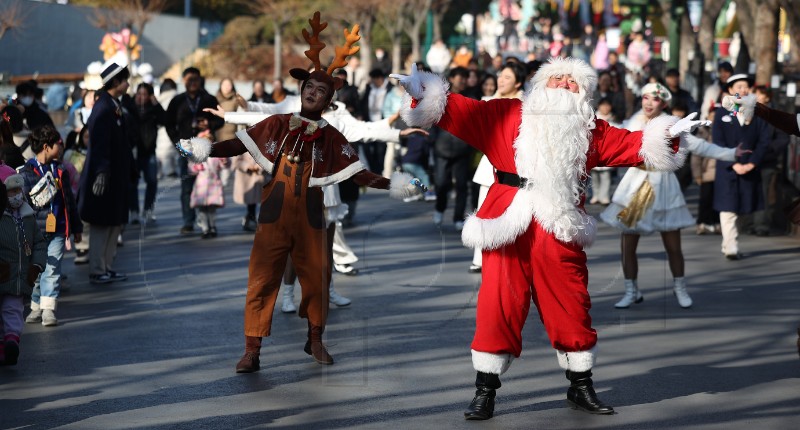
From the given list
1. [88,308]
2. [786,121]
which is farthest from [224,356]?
[786,121]

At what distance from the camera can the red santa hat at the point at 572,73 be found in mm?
6977

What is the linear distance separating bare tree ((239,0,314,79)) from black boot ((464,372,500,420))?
3904cm

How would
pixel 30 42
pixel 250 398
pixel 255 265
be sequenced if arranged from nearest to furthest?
pixel 250 398, pixel 255 265, pixel 30 42

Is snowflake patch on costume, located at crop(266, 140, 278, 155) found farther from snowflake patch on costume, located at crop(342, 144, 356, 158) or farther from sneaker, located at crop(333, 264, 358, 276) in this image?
sneaker, located at crop(333, 264, 358, 276)

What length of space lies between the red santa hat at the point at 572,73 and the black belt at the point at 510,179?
498 millimetres

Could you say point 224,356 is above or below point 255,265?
below

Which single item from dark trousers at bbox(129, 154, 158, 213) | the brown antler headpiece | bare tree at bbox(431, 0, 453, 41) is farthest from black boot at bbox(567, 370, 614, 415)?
bare tree at bbox(431, 0, 453, 41)

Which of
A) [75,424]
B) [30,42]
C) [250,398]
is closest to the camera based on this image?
[75,424]

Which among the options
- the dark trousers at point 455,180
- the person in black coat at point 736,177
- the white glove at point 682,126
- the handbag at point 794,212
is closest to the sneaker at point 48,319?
the white glove at point 682,126

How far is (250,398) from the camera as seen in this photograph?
7.07m

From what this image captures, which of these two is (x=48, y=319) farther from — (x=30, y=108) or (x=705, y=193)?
(x=705, y=193)

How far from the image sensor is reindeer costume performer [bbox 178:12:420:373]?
7758mm

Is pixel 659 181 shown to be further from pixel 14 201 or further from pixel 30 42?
pixel 30 42

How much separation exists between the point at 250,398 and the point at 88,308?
135 inches
